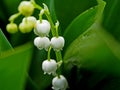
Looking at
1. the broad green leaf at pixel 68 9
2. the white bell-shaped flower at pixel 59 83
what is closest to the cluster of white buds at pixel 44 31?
the white bell-shaped flower at pixel 59 83

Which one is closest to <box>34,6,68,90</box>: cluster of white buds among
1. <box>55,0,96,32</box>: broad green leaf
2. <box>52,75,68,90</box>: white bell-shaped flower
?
<box>52,75,68,90</box>: white bell-shaped flower

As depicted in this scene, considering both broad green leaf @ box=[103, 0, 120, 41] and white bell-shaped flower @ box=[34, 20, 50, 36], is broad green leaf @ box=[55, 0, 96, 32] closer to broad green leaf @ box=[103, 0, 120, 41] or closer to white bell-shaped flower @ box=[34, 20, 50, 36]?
broad green leaf @ box=[103, 0, 120, 41]

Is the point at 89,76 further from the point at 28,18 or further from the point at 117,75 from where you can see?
the point at 28,18

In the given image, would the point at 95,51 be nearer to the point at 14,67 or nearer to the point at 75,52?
the point at 75,52

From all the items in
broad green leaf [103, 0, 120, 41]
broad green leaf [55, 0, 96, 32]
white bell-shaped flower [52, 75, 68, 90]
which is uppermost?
broad green leaf [55, 0, 96, 32]

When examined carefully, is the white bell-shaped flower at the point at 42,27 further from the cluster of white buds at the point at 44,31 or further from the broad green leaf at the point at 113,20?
the broad green leaf at the point at 113,20

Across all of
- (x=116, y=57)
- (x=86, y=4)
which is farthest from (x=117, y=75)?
(x=86, y=4)
